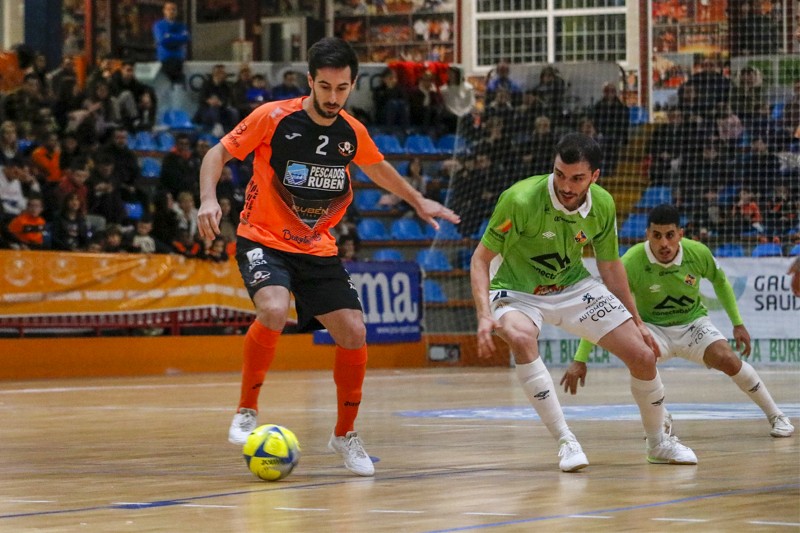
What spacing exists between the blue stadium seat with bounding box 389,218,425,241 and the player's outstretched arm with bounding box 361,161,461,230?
15.3 m

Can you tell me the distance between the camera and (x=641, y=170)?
23.7m

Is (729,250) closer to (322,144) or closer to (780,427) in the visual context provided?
(780,427)

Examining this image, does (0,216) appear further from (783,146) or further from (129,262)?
(783,146)

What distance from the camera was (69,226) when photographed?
1839 cm

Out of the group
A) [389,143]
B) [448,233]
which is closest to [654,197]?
[448,233]

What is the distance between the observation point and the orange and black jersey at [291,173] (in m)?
7.38

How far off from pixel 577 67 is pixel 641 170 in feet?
8.43

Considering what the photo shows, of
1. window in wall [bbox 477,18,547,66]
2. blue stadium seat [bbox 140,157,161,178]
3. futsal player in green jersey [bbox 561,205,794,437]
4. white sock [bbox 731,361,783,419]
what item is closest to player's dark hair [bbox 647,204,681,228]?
futsal player in green jersey [bbox 561,205,794,437]

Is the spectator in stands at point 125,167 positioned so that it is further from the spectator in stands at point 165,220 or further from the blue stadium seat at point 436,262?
the blue stadium seat at point 436,262

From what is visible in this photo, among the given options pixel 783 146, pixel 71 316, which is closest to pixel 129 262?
pixel 71 316

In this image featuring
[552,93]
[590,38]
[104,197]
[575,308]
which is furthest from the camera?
[590,38]

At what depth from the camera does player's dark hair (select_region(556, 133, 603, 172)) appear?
7020 mm

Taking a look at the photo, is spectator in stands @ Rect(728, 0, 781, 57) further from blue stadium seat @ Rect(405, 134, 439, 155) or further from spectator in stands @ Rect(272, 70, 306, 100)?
spectator in stands @ Rect(272, 70, 306, 100)

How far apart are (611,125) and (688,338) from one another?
14.6 metres
